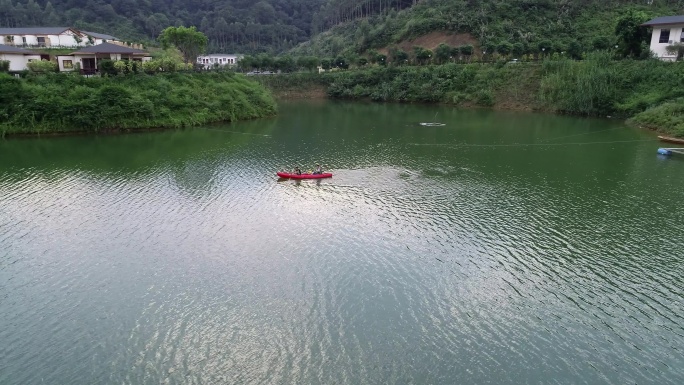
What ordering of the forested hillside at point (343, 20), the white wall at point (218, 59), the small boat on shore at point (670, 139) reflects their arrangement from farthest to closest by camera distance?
the white wall at point (218, 59) → the forested hillside at point (343, 20) → the small boat on shore at point (670, 139)

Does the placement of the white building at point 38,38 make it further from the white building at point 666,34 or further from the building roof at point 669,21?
the white building at point 666,34

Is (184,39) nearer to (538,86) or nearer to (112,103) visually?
(112,103)

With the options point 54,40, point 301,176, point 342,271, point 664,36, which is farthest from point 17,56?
point 664,36

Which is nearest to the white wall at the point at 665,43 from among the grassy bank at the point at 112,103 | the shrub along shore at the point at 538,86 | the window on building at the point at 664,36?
the window on building at the point at 664,36

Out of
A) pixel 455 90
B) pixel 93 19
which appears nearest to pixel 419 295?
pixel 455 90

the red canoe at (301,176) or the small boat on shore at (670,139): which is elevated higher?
the small boat on shore at (670,139)

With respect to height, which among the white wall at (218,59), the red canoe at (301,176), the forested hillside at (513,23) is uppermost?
the forested hillside at (513,23)

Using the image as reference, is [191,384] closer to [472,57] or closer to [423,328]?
[423,328]
